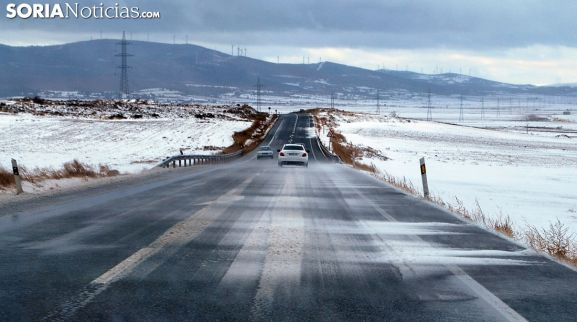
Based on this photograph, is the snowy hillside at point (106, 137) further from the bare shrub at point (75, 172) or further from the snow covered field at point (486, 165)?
the snow covered field at point (486, 165)

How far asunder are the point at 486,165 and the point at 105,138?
37.2 m

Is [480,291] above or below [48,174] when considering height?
above

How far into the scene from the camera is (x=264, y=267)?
7.59 meters

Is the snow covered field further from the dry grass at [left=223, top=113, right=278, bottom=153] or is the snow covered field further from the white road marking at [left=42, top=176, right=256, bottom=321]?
the dry grass at [left=223, top=113, right=278, bottom=153]

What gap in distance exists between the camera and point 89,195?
1655cm

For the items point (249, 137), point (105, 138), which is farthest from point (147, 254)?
point (249, 137)

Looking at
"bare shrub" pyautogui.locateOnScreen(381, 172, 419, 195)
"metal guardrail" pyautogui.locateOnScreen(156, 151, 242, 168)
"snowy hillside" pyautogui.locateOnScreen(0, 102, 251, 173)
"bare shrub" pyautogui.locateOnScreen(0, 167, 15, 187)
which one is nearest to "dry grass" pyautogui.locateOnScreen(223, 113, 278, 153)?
"snowy hillside" pyautogui.locateOnScreen(0, 102, 251, 173)

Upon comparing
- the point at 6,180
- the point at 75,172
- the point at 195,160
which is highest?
the point at 6,180

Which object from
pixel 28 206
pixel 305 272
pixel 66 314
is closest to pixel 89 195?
pixel 28 206

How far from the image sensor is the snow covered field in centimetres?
2348

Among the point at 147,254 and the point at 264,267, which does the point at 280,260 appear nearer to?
the point at 264,267

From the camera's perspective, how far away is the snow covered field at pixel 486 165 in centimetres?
2348

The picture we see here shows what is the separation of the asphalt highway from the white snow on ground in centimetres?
3109

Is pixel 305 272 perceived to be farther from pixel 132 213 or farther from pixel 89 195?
pixel 89 195
